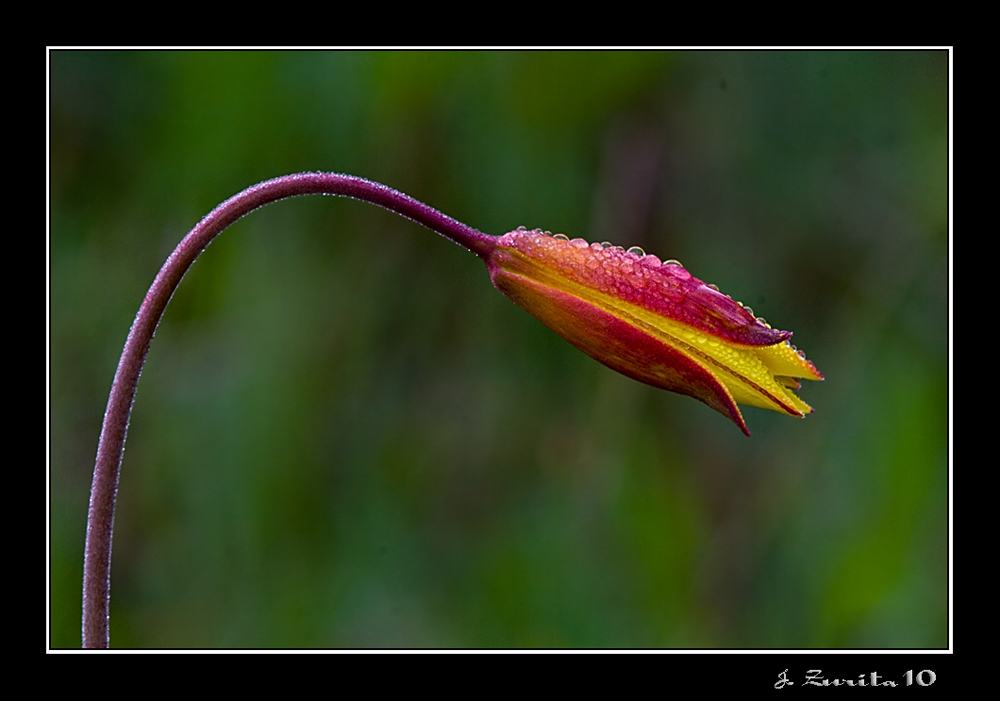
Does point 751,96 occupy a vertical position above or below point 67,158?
above

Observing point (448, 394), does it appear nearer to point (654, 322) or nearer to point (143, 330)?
point (654, 322)

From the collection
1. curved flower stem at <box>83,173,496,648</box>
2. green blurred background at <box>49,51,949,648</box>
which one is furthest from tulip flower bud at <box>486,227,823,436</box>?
green blurred background at <box>49,51,949,648</box>

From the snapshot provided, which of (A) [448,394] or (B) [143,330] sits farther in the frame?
(A) [448,394]

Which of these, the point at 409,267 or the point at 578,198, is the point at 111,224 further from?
the point at 578,198

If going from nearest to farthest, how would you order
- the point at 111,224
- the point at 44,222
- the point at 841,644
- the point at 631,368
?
the point at 631,368 < the point at 44,222 < the point at 841,644 < the point at 111,224

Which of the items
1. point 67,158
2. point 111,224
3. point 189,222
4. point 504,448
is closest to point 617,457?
point 504,448

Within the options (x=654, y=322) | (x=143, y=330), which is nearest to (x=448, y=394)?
(x=654, y=322)

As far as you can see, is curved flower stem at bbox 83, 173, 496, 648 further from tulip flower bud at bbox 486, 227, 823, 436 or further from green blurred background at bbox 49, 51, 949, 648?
green blurred background at bbox 49, 51, 949, 648
